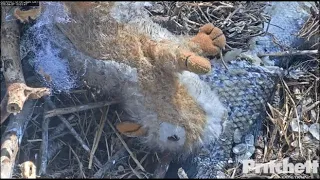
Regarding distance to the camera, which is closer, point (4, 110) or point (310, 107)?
point (4, 110)

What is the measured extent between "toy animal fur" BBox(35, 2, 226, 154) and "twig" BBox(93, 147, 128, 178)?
10 centimetres

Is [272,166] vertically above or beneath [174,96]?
beneath

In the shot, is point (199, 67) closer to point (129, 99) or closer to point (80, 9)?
point (129, 99)

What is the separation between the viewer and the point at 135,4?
2.10 m

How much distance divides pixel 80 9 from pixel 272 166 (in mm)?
952

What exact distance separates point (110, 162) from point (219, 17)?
84 cm

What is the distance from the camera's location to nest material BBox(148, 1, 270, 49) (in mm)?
2264

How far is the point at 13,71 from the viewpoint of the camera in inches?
78.4

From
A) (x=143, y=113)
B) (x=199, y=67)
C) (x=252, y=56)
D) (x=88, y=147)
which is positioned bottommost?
(x=88, y=147)

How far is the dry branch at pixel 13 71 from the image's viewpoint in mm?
1843

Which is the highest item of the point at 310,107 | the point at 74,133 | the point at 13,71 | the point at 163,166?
the point at 13,71

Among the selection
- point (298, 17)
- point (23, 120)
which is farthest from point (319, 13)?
point (23, 120)
